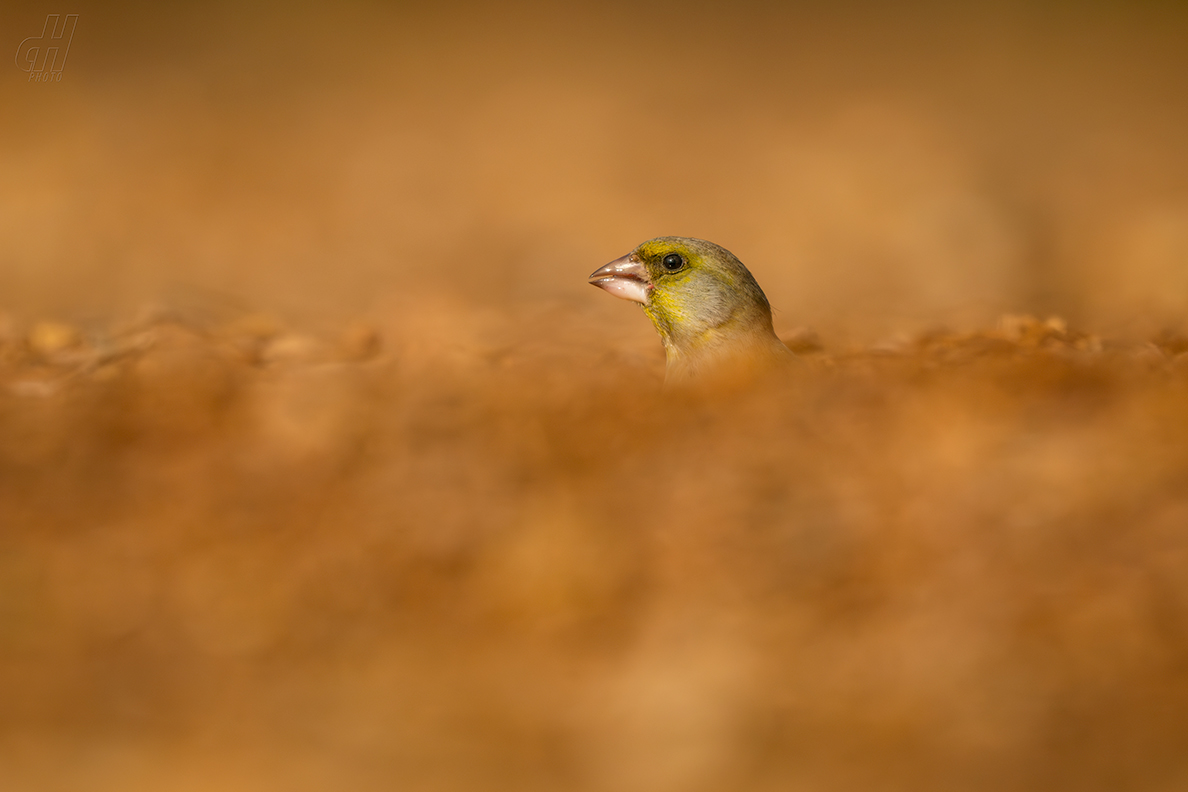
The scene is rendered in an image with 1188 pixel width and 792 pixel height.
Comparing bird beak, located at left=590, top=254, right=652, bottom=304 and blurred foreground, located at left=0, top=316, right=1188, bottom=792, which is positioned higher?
bird beak, located at left=590, top=254, right=652, bottom=304

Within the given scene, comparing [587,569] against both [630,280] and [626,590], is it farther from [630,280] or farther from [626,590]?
[630,280]

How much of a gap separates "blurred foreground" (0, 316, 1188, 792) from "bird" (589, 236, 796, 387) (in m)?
0.65

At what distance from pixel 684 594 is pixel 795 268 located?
535 centimetres

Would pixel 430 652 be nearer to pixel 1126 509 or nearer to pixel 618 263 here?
pixel 1126 509

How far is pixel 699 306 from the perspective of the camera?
97.8 inches

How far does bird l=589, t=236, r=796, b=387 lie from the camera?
2.41 m

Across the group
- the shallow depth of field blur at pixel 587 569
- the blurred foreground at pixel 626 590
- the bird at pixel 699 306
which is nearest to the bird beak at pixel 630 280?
the bird at pixel 699 306

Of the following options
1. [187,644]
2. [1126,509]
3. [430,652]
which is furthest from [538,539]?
[1126,509]

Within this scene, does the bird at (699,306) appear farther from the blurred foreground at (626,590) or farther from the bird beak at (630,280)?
the blurred foreground at (626,590)

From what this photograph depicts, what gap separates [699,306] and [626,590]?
1097 millimetres

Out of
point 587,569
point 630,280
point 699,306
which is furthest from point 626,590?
point 630,280

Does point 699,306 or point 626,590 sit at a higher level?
point 699,306

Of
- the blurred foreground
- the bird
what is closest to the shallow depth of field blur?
the blurred foreground

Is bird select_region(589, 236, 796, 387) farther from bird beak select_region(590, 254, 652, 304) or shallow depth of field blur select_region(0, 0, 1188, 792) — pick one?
shallow depth of field blur select_region(0, 0, 1188, 792)
